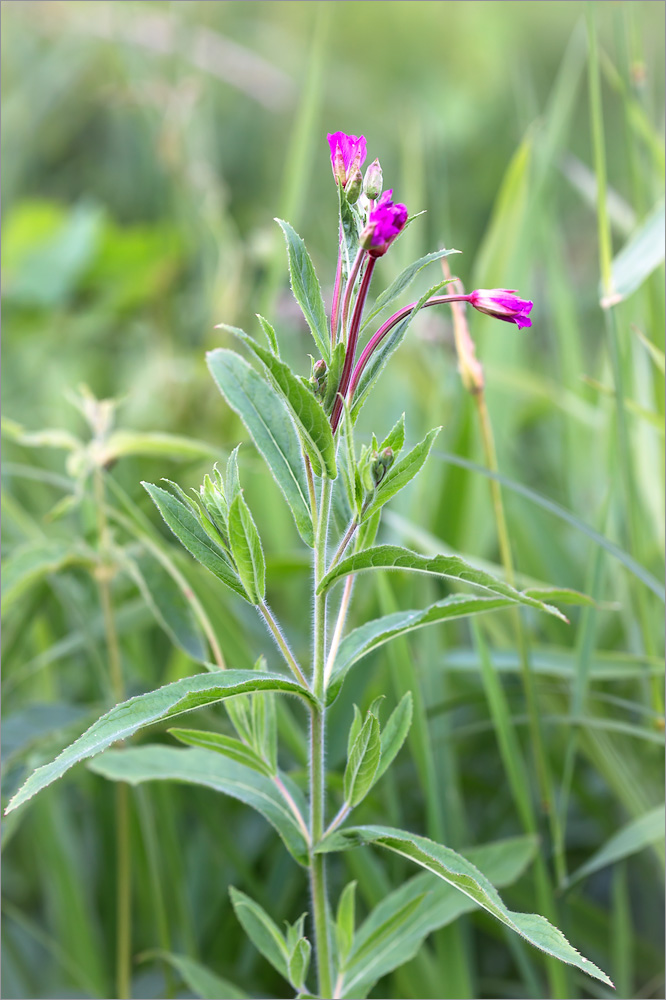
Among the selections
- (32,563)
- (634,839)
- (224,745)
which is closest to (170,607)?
(32,563)

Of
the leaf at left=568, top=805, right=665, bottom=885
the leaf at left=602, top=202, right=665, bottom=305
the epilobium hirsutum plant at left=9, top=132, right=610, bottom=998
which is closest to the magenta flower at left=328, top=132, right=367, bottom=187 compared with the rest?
the epilobium hirsutum plant at left=9, top=132, right=610, bottom=998

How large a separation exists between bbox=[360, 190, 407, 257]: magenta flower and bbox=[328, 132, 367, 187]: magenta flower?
0.04 metres

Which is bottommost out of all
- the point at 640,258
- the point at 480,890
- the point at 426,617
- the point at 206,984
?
the point at 206,984

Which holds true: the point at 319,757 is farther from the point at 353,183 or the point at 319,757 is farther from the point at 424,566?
the point at 353,183

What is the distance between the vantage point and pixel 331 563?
1.69 ft

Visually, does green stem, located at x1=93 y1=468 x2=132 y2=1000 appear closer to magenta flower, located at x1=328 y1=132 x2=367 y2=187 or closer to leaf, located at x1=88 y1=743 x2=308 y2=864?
leaf, located at x1=88 y1=743 x2=308 y2=864

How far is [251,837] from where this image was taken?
96cm

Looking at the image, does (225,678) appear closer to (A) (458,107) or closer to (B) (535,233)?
(B) (535,233)

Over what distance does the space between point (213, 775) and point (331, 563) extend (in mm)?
195

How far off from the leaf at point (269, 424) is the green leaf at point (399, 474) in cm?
5

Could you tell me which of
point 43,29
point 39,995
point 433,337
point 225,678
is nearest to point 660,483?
point 433,337

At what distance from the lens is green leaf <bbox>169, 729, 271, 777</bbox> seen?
1.73 feet

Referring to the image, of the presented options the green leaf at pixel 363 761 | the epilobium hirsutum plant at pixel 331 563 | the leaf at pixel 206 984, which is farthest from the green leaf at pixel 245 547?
the leaf at pixel 206 984

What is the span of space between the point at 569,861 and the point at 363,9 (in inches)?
140
